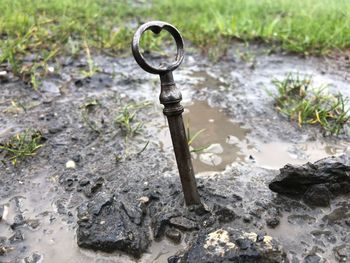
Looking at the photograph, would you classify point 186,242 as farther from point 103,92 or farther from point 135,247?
point 103,92

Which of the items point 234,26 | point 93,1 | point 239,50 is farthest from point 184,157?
point 93,1

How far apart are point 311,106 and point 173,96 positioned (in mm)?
1785

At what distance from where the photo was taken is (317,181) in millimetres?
2086

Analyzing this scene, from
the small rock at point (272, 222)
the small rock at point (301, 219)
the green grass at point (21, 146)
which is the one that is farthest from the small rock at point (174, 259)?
the green grass at point (21, 146)

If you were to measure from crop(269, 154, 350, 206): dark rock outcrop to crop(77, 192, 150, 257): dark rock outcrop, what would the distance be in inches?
33.2

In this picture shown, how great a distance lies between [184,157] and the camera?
1.88m

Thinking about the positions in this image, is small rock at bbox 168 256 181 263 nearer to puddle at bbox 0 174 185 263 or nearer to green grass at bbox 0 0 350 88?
puddle at bbox 0 174 185 263

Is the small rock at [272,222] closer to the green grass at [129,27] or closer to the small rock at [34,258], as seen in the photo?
the small rock at [34,258]

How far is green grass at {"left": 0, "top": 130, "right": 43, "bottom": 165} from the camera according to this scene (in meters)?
2.50

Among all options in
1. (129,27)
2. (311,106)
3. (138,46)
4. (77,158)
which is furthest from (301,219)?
(129,27)

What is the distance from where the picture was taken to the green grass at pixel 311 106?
2.88m

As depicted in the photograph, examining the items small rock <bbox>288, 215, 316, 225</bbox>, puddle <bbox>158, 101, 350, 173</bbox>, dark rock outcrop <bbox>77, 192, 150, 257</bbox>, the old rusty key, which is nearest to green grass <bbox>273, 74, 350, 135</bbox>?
puddle <bbox>158, 101, 350, 173</bbox>

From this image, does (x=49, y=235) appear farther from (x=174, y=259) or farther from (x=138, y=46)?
(x=138, y=46)

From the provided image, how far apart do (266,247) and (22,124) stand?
2141mm
